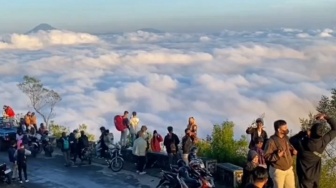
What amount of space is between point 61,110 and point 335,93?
17103cm

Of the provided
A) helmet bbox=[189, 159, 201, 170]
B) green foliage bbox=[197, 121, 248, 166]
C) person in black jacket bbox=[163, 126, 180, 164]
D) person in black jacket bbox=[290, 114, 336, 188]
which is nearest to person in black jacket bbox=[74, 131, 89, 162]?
person in black jacket bbox=[163, 126, 180, 164]

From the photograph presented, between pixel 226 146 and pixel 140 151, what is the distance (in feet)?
8.53

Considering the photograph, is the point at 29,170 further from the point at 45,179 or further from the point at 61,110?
the point at 61,110

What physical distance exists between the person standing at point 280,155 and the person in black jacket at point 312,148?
0.17m

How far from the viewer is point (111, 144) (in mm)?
19547

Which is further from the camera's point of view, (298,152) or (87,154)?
(87,154)

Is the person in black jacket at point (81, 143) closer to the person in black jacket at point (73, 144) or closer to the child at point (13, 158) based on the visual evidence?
the person in black jacket at point (73, 144)

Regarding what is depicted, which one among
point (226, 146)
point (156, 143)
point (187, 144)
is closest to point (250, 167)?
point (187, 144)

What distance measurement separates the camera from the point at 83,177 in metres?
18.0

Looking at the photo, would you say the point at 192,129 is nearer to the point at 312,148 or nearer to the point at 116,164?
the point at 116,164

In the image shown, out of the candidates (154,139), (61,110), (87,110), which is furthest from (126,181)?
(87,110)

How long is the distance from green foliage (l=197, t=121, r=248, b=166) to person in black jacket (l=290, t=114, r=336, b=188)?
5.75m

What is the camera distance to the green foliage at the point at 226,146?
1636cm

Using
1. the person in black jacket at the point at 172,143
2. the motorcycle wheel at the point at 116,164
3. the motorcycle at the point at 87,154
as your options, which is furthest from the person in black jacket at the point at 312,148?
the motorcycle at the point at 87,154
